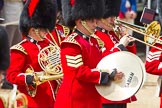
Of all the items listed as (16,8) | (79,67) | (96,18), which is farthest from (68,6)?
(16,8)

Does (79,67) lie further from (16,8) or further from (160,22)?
(16,8)

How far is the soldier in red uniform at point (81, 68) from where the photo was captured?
4.18 m

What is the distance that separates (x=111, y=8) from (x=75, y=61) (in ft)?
4.68

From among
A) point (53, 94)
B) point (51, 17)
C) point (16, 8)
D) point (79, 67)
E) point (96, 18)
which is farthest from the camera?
point (16, 8)

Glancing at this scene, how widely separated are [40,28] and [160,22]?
0.97 metres

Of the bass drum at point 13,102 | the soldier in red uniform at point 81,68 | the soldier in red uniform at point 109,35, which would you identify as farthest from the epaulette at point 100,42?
the bass drum at point 13,102

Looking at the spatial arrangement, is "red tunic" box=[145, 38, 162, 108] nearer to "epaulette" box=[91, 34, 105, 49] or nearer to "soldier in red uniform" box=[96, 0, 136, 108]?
"soldier in red uniform" box=[96, 0, 136, 108]

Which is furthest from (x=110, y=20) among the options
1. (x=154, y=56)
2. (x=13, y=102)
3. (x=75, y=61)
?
(x=13, y=102)

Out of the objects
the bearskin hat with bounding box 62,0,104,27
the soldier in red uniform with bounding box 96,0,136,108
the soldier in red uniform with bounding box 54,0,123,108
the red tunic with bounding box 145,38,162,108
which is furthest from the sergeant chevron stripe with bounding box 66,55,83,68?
the soldier in red uniform with bounding box 96,0,136,108

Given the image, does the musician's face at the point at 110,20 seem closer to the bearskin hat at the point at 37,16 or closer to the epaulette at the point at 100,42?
the epaulette at the point at 100,42

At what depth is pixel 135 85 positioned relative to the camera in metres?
4.38

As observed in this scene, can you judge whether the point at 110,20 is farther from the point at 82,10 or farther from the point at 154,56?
the point at 82,10

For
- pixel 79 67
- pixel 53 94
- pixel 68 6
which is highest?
pixel 68 6

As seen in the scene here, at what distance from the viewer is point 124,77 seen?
4.34 meters
